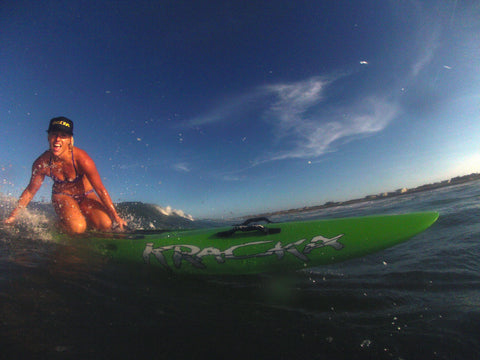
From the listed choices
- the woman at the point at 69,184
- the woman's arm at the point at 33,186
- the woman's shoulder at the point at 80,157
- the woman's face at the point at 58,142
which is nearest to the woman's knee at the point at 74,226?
the woman at the point at 69,184

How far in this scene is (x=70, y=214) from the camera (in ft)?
14.2

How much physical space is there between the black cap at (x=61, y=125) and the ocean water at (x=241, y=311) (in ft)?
7.43

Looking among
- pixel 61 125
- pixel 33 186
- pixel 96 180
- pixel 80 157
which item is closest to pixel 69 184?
pixel 33 186

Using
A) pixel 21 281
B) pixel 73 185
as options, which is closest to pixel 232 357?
pixel 21 281

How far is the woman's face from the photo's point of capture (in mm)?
3996

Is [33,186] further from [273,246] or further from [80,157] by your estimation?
[273,246]

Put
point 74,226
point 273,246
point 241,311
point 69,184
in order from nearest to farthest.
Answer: point 241,311 → point 273,246 → point 74,226 → point 69,184

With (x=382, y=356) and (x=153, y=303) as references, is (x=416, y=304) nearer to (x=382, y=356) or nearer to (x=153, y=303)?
(x=382, y=356)

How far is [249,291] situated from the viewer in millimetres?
2578

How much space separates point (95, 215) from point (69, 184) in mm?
874

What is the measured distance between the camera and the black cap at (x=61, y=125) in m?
3.95

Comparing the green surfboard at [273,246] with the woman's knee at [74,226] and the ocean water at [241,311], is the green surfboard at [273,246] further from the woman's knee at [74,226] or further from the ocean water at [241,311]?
the woman's knee at [74,226]

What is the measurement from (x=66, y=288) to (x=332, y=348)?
2.67 m

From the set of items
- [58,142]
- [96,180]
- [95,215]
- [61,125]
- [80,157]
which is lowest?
[95,215]
